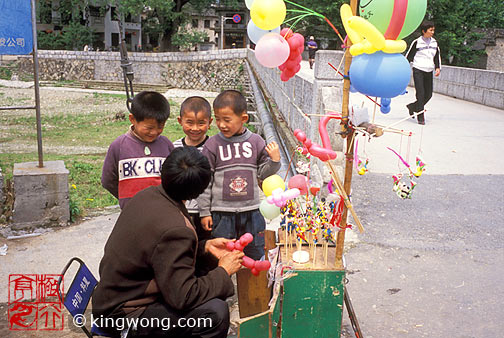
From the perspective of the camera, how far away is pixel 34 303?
3748 millimetres

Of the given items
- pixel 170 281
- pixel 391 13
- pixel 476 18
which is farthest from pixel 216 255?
pixel 476 18

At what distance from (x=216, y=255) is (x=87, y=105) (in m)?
21.5

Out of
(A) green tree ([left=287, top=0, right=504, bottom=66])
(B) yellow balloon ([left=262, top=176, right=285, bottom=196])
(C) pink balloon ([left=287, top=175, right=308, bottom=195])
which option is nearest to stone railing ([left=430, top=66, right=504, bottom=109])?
(A) green tree ([left=287, top=0, right=504, bottom=66])

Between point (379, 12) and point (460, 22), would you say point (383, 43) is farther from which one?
point (460, 22)

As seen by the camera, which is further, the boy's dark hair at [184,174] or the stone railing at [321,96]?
the stone railing at [321,96]

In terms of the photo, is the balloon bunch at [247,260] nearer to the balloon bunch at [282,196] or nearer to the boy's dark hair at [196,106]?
the balloon bunch at [282,196]

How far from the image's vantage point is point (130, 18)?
47.9m

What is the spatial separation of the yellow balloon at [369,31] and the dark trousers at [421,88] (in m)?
7.12

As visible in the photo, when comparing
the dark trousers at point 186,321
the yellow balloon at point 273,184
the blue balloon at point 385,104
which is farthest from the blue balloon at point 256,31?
the dark trousers at point 186,321

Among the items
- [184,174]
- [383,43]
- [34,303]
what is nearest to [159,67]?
[34,303]

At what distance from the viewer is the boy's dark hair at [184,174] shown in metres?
2.26

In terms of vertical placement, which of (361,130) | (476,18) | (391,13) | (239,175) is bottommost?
(239,175)

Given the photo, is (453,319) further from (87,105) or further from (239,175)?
(87,105)

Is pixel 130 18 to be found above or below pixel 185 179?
above
